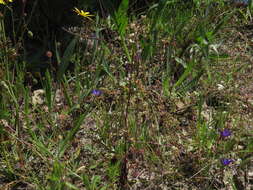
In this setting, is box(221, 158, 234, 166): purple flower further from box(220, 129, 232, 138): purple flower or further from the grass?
box(220, 129, 232, 138): purple flower

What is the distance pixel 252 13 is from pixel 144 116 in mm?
1347

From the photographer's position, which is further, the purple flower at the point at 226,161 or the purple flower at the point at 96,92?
the purple flower at the point at 96,92

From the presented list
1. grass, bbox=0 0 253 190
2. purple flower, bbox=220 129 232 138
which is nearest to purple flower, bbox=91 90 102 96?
grass, bbox=0 0 253 190

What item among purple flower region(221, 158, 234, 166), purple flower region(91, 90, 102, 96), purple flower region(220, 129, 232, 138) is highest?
purple flower region(91, 90, 102, 96)

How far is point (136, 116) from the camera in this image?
1617 millimetres

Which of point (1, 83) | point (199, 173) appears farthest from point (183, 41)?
point (1, 83)

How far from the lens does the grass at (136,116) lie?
1.59 meters

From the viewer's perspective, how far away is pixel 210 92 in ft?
6.66

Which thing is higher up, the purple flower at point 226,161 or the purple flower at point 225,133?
the purple flower at point 225,133

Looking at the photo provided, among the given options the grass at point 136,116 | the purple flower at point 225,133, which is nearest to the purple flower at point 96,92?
the grass at point 136,116

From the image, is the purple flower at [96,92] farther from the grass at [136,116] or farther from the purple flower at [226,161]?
the purple flower at [226,161]

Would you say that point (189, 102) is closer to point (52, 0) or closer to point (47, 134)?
point (47, 134)

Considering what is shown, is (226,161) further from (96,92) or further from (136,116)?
(96,92)

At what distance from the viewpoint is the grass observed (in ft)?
5.22
